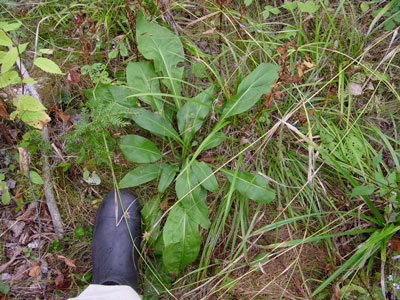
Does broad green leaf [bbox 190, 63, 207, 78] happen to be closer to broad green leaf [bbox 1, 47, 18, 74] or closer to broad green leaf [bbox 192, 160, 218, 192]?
broad green leaf [bbox 192, 160, 218, 192]

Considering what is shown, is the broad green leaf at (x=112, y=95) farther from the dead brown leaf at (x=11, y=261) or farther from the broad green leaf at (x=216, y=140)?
the dead brown leaf at (x=11, y=261)

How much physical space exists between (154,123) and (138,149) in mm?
198

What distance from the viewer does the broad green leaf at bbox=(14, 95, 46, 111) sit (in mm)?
1846

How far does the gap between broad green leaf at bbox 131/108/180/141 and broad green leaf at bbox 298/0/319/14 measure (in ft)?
4.14

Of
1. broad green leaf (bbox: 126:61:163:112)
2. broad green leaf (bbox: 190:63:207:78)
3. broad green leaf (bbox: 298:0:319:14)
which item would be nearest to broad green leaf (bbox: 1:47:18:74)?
broad green leaf (bbox: 126:61:163:112)

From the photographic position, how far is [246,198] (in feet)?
6.82

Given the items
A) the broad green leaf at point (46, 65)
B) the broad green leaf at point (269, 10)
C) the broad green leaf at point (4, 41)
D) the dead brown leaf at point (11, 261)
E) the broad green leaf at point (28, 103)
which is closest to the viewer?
the broad green leaf at point (4, 41)

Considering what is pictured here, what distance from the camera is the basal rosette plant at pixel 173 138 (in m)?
A: 1.95

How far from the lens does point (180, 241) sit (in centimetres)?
193

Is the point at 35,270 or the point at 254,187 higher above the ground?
the point at 254,187

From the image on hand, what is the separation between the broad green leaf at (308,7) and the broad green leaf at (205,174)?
131 cm

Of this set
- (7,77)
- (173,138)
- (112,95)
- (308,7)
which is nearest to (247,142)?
(173,138)

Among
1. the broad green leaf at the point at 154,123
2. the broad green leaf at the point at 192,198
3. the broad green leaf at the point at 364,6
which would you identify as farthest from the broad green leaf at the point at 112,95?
the broad green leaf at the point at 364,6

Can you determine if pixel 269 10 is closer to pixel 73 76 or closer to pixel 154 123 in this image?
pixel 154 123
